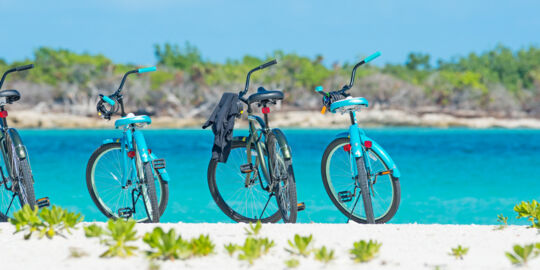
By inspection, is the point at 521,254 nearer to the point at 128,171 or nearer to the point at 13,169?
the point at 128,171

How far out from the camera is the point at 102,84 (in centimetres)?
7631

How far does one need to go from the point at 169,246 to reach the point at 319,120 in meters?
Answer: 67.1

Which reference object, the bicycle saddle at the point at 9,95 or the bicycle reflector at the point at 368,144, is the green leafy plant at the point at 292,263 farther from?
the bicycle saddle at the point at 9,95

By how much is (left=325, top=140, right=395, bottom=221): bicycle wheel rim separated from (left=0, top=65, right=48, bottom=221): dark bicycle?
2659mm

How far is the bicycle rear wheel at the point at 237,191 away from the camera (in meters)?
5.77

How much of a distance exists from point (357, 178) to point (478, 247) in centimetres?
159

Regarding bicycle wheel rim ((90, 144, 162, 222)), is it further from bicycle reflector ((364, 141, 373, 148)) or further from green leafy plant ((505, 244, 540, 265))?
green leafy plant ((505, 244, 540, 265))

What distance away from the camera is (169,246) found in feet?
11.7

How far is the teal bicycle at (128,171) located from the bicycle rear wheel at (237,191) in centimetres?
53

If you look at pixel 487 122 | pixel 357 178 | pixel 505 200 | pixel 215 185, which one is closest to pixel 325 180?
pixel 357 178

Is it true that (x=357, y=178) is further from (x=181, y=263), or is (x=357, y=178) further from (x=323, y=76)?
(x=323, y=76)

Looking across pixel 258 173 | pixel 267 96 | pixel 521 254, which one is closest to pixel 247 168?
pixel 258 173

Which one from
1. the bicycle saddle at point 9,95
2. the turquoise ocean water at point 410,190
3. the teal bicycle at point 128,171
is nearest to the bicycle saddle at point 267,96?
the teal bicycle at point 128,171

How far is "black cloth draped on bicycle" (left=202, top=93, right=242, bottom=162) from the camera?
560 centimetres
